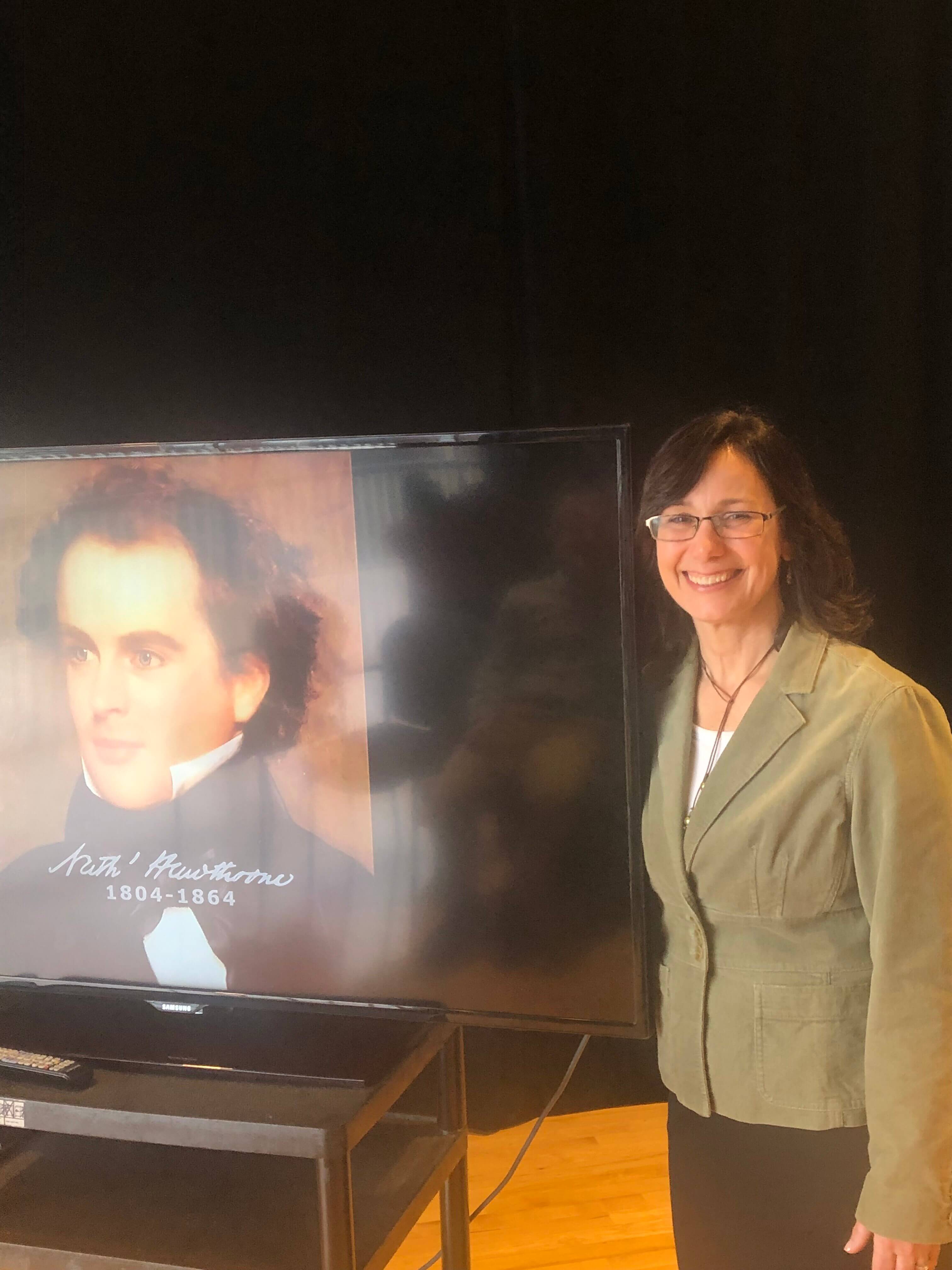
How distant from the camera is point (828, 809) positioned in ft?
3.98

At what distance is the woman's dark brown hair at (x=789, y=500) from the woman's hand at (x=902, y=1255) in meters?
0.72

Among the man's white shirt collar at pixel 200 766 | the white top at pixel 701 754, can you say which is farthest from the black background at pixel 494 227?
the white top at pixel 701 754

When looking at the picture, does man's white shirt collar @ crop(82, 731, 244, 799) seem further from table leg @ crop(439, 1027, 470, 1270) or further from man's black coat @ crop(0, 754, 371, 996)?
table leg @ crop(439, 1027, 470, 1270)

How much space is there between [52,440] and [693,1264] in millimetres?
1766

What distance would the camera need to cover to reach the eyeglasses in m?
1.29

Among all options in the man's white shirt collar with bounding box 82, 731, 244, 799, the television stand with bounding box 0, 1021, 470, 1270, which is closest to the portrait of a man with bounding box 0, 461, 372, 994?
the man's white shirt collar with bounding box 82, 731, 244, 799

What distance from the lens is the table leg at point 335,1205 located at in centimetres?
119

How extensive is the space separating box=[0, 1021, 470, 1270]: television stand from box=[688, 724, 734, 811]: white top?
1.57 feet

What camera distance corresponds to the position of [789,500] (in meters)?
1.31

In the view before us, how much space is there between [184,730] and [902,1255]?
1.10 meters

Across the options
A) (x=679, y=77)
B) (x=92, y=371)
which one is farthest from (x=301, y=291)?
(x=679, y=77)

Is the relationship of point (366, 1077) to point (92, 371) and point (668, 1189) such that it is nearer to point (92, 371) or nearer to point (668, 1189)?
point (668, 1189)

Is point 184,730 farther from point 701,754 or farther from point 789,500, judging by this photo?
point 789,500
